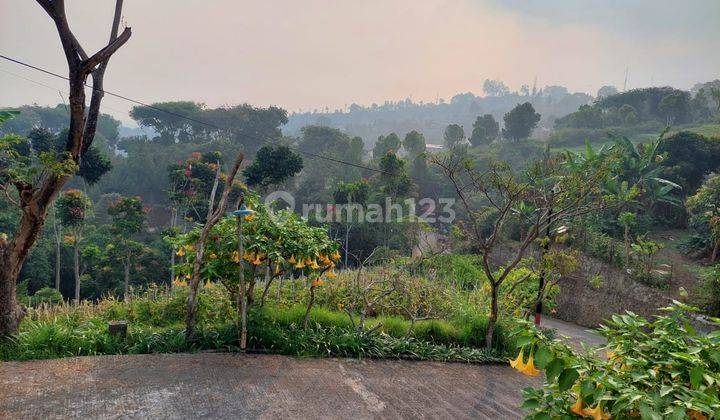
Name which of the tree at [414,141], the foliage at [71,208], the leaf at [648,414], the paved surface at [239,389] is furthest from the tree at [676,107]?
the leaf at [648,414]

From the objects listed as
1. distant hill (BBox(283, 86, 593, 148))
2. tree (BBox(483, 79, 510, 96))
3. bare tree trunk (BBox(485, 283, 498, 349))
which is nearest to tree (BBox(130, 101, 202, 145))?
bare tree trunk (BBox(485, 283, 498, 349))

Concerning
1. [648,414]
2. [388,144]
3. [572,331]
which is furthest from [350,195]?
[388,144]

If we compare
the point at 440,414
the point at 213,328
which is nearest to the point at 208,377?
the point at 213,328

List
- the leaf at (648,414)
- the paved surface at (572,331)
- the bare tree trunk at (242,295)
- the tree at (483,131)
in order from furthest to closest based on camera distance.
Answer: the tree at (483,131)
the paved surface at (572,331)
the bare tree trunk at (242,295)
the leaf at (648,414)

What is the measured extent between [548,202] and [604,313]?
6.16 m

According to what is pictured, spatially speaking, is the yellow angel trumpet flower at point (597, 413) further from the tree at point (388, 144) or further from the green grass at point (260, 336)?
the tree at point (388, 144)

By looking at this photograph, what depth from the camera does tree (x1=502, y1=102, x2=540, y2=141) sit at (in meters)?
36.5

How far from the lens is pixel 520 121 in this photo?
36.8 metres

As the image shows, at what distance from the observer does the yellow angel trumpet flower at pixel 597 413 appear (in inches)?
68.4

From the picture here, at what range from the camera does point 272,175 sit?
41.6ft

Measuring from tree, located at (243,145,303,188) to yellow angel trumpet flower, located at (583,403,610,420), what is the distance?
1138 cm

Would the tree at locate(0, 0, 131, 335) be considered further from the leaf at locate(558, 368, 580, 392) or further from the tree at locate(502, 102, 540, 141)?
the tree at locate(502, 102, 540, 141)

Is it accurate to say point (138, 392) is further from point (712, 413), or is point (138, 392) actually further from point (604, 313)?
point (604, 313)

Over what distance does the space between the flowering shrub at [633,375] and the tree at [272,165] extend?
11053 millimetres
